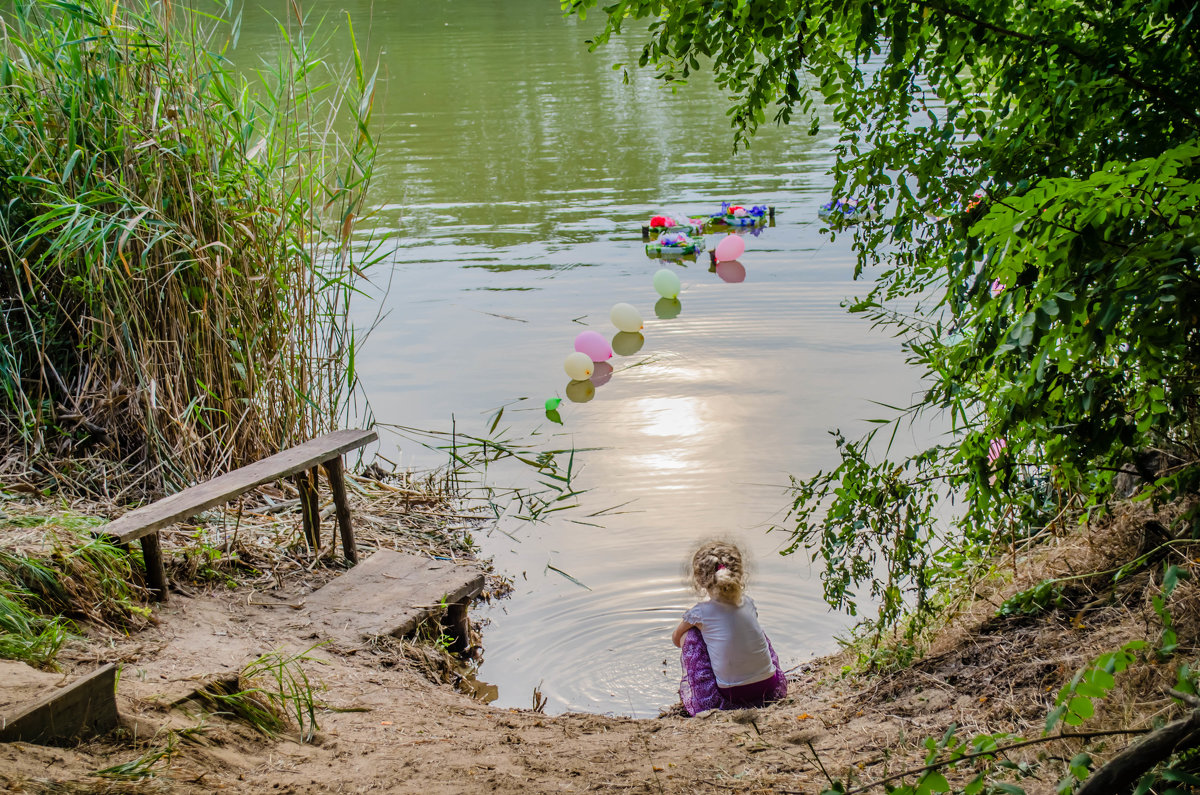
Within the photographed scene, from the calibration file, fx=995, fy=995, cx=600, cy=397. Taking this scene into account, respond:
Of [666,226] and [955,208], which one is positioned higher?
[955,208]

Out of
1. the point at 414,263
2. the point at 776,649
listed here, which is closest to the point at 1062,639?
the point at 776,649

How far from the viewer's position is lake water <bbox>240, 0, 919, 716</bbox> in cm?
502

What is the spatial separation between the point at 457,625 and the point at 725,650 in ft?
4.57

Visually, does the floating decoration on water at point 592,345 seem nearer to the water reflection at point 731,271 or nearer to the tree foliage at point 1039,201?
the water reflection at point 731,271

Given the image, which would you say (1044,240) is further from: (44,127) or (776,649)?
(44,127)

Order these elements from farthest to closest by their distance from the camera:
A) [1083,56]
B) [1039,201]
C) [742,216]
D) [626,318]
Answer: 1. [742,216]
2. [626,318]
3. [1083,56]
4. [1039,201]

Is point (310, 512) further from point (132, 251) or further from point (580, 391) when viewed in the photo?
point (580, 391)

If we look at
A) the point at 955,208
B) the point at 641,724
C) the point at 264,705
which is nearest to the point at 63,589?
the point at 264,705

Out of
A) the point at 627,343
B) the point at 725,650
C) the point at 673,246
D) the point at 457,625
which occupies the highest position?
the point at 673,246

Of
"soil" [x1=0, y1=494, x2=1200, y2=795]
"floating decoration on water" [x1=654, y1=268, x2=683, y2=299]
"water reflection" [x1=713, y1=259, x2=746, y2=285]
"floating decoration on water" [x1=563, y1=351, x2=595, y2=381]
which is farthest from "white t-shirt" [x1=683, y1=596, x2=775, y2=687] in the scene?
"water reflection" [x1=713, y1=259, x2=746, y2=285]

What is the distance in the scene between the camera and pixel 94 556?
385 cm

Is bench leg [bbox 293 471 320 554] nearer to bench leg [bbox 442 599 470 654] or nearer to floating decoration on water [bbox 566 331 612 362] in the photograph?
bench leg [bbox 442 599 470 654]

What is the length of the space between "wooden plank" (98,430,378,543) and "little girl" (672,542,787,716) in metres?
1.87

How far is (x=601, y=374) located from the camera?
8.03m
